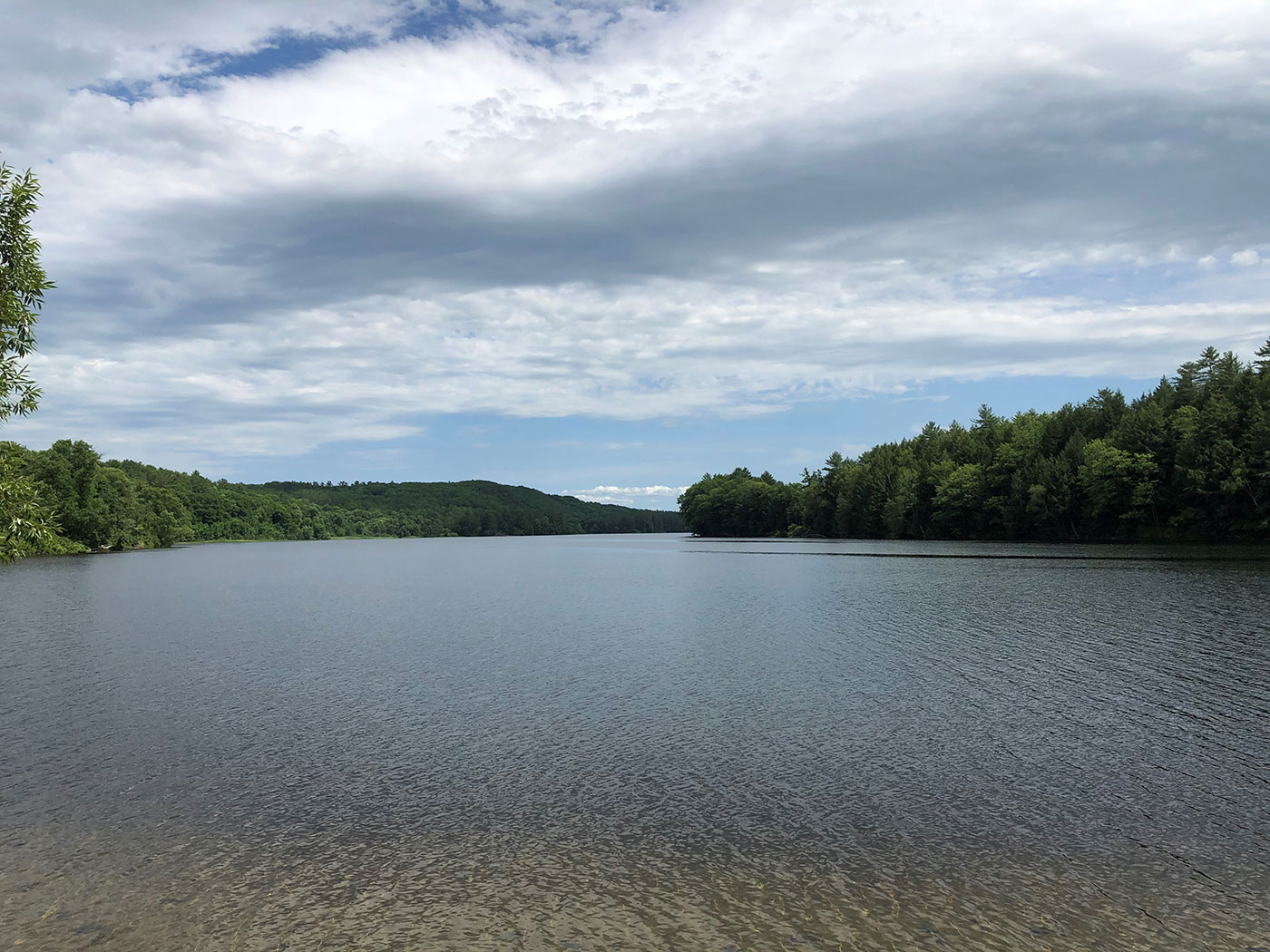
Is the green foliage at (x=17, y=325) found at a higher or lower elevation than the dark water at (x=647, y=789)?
higher

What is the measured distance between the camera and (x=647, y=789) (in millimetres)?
14500

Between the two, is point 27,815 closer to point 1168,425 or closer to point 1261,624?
point 1261,624

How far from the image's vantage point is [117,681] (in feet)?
80.7

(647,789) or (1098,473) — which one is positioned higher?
(1098,473)

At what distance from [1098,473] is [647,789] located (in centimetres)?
10484

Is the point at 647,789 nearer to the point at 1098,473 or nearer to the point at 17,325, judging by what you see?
the point at 17,325

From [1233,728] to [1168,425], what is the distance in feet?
318

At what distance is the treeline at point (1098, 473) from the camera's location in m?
88.3

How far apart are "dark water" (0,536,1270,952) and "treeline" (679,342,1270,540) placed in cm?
6635

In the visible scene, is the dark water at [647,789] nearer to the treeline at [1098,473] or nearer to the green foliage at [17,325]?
the green foliage at [17,325]

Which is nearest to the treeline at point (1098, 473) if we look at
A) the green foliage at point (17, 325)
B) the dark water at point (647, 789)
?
the dark water at point (647, 789)

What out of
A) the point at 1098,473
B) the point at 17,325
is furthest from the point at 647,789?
the point at 1098,473

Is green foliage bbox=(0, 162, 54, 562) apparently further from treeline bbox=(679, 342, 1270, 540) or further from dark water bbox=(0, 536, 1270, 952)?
treeline bbox=(679, 342, 1270, 540)

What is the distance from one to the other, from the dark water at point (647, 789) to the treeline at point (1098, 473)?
6635 centimetres
